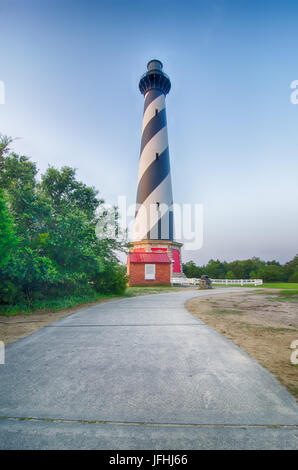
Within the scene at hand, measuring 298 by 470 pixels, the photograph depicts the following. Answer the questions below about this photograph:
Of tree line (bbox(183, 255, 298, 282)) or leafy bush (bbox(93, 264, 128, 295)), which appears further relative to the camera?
tree line (bbox(183, 255, 298, 282))

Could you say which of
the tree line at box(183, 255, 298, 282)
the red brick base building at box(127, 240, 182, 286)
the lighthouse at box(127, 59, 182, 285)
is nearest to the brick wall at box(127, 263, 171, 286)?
the red brick base building at box(127, 240, 182, 286)

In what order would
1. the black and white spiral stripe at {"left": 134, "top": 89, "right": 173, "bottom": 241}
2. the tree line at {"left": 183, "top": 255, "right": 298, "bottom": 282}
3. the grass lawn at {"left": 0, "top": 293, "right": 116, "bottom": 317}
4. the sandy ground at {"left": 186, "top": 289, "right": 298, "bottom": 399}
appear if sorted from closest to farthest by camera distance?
the sandy ground at {"left": 186, "top": 289, "right": 298, "bottom": 399} → the grass lawn at {"left": 0, "top": 293, "right": 116, "bottom": 317} → the black and white spiral stripe at {"left": 134, "top": 89, "right": 173, "bottom": 241} → the tree line at {"left": 183, "top": 255, "right": 298, "bottom": 282}

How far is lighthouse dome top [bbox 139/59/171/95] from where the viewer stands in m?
29.1

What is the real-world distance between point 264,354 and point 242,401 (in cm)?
160

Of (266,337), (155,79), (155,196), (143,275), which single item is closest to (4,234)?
(266,337)

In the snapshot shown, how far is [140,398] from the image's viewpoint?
2.05 m

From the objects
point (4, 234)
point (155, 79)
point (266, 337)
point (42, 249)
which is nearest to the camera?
point (266, 337)

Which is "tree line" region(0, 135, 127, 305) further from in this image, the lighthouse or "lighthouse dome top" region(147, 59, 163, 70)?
"lighthouse dome top" region(147, 59, 163, 70)

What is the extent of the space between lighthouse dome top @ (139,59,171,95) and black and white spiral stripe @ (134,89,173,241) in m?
3.20

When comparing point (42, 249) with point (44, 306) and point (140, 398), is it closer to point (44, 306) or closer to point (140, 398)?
point (44, 306)

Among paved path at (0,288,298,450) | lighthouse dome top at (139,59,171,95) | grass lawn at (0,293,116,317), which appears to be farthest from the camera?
lighthouse dome top at (139,59,171,95)

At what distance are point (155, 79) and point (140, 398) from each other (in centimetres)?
3551
